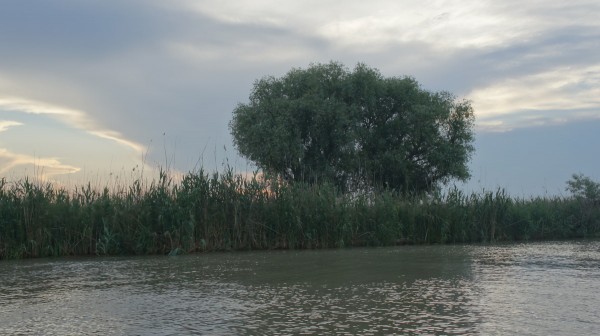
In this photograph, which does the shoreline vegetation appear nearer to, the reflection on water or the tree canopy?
the reflection on water

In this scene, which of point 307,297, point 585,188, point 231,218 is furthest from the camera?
point 585,188

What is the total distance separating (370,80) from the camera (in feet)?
109

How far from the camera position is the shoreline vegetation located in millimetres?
12617

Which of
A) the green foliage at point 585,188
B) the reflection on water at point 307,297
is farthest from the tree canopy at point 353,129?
the reflection on water at point 307,297

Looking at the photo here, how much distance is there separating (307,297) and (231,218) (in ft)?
25.1

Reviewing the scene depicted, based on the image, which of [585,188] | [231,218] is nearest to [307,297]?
[231,218]

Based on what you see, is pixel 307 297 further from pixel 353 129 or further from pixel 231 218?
pixel 353 129

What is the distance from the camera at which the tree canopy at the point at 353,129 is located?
3102cm

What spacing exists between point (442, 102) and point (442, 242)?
64.0 ft

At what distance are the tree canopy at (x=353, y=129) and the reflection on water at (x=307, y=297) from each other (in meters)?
20.5

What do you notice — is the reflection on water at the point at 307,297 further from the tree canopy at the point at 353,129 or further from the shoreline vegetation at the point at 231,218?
the tree canopy at the point at 353,129

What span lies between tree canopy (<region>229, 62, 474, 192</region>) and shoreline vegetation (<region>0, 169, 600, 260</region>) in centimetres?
1353

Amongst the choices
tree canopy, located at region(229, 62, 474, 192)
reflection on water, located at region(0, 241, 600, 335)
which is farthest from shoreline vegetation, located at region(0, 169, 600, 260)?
tree canopy, located at region(229, 62, 474, 192)

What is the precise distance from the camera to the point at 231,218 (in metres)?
14.0
